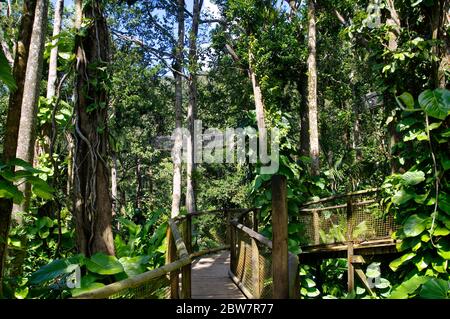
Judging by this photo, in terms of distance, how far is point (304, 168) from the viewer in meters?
9.03

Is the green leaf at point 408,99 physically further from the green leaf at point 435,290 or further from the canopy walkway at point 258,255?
the canopy walkway at point 258,255


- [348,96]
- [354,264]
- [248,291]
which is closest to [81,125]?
[248,291]

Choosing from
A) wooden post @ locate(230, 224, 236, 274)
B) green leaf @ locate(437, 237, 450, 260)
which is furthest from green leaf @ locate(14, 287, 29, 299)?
green leaf @ locate(437, 237, 450, 260)

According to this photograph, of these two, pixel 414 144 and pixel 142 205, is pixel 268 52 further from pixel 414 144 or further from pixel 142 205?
pixel 142 205

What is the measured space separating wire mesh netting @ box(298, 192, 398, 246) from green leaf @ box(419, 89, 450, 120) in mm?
3042

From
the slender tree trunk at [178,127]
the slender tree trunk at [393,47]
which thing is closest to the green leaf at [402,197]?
the slender tree trunk at [393,47]

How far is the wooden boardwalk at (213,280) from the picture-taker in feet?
17.2

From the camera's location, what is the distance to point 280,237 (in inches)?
110

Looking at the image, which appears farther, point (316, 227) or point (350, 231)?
point (316, 227)

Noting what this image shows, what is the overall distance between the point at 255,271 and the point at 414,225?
1.84 meters

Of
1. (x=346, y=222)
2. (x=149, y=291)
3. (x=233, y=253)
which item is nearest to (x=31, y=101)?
(x=149, y=291)

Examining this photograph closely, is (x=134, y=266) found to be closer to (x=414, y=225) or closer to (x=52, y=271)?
(x=52, y=271)

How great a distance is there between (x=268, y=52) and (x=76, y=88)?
1047 cm

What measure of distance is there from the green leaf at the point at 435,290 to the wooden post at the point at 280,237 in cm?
166
